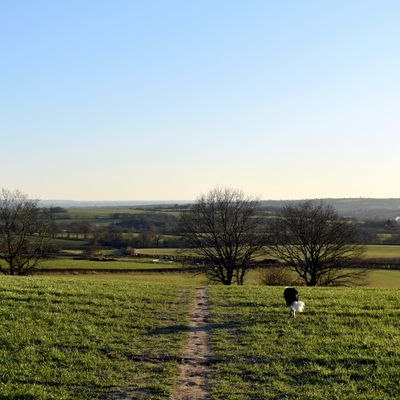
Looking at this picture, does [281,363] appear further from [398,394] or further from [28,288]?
[28,288]

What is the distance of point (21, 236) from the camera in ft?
186

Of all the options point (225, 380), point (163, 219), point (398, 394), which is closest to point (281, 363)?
point (225, 380)

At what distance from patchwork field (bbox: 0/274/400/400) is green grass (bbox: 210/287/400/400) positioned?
0.10ft

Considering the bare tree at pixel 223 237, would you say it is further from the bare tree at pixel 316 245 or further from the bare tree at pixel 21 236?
the bare tree at pixel 21 236

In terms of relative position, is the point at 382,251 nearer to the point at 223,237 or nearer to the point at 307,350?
the point at 223,237

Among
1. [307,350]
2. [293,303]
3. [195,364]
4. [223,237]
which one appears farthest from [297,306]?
[223,237]

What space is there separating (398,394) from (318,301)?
11.2 metres

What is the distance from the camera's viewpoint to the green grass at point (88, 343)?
11312 millimetres

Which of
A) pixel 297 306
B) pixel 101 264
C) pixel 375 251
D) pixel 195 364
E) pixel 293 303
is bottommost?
pixel 101 264

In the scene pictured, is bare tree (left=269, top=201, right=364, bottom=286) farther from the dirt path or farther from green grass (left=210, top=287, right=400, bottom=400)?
the dirt path

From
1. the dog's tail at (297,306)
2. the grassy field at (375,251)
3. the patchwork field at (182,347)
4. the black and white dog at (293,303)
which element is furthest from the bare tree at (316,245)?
the dog's tail at (297,306)

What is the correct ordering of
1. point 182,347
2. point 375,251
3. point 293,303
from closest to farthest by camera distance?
point 182,347, point 293,303, point 375,251

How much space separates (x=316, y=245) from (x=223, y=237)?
403 inches

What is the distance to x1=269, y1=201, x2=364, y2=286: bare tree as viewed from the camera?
5059 centimetres
